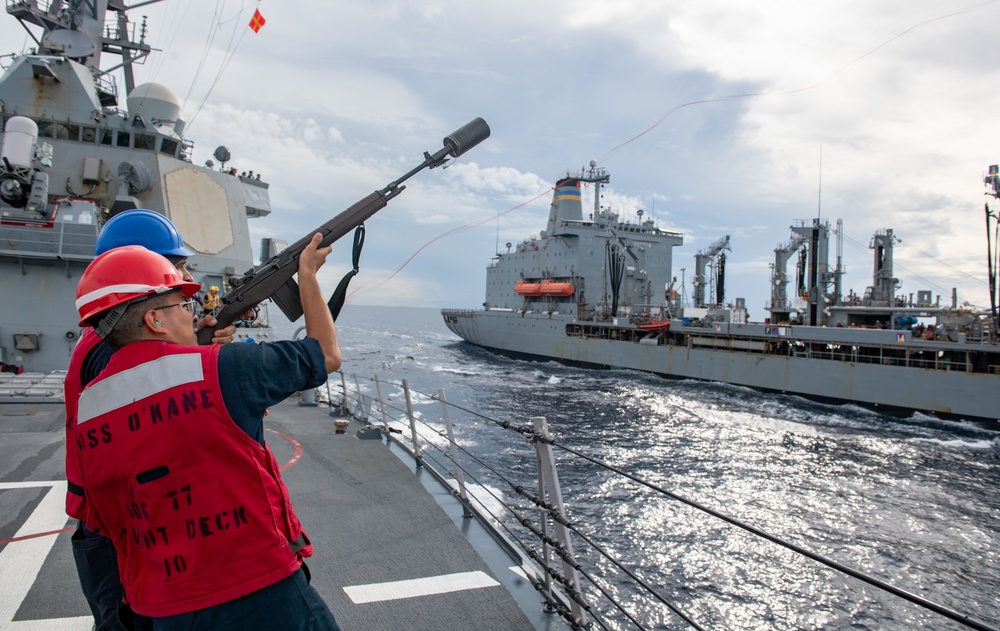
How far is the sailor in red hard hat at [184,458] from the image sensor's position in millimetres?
1370

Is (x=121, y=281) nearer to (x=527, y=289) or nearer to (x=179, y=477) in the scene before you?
(x=179, y=477)

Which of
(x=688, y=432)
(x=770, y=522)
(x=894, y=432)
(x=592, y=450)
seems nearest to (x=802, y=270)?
(x=894, y=432)

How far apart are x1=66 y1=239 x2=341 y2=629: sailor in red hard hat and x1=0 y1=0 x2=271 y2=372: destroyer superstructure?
1069cm

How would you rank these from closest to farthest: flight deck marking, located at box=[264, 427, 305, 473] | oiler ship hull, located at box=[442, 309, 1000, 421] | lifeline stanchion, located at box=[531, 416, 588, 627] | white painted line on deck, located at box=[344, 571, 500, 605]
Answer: lifeline stanchion, located at box=[531, 416, 588, 627] → white painted line on deck, located at box=[344, 571, 500, 605] → flight deck marking, located at box=[264, 427, 305, 473] → oiler ship hull, located at box=[442, 309, 1000, 421]

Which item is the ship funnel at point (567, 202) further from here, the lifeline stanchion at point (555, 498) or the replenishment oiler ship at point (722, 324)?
the lifeline stanchion at point (555, 498)

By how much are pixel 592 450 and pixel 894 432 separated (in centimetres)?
1106

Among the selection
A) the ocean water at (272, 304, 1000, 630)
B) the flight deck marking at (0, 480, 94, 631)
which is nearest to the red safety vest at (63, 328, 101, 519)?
the flight deck marking at (0, 480, 94, 631)

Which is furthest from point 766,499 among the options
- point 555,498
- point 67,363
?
point 67,363

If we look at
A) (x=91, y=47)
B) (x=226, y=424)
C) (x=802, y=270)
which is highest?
(x=91, y=47)

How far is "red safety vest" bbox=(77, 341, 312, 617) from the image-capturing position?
1.37m

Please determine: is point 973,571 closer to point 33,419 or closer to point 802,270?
point 33,419

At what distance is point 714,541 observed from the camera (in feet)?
27.7

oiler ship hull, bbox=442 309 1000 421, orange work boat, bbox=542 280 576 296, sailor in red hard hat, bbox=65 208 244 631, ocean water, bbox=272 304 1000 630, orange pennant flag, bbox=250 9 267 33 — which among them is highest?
orange pennant flag, bbox=250 9 267 33

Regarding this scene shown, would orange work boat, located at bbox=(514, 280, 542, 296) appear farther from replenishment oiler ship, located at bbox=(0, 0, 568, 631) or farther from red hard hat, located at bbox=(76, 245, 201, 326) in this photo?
red hard hat, located at bbox=(76, 245, 201, 326)
